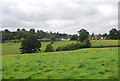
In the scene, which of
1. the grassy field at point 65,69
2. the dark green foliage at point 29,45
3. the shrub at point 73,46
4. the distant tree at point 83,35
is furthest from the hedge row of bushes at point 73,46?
the grassy field at point 65,69

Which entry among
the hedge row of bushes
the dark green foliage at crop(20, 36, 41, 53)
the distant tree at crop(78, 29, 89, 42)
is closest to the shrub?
the hedge row of bushes

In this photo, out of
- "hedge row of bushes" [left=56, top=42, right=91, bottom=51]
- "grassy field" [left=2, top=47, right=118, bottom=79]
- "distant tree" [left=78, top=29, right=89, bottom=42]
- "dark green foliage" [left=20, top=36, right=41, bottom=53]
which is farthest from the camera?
"distant tree" [left=78, top=29, right=89, bottom=42]

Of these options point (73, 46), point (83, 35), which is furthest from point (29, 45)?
point (83, 35)

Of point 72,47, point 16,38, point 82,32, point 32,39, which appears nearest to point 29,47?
point 32,39

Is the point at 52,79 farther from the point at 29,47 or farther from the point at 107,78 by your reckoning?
the point at 29,47

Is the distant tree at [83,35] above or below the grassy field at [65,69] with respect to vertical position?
above

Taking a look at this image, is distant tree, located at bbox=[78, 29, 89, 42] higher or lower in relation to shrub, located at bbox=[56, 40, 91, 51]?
higher

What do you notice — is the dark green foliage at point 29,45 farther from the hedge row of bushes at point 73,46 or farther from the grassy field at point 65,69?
the grassy field at point 65,69

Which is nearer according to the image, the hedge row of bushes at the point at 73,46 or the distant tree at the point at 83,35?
the hedge row of bushes at the point at 73,46

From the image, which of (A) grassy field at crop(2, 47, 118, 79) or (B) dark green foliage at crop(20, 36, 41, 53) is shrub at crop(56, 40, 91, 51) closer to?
(B) dark green foliage at crop(20, 36, 41, 53)

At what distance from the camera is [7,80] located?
9.12 meters

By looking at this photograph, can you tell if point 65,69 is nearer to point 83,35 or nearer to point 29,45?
point 29,45

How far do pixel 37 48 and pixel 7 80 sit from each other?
42172 millimetres

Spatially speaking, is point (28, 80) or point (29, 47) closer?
point (28, 80)
